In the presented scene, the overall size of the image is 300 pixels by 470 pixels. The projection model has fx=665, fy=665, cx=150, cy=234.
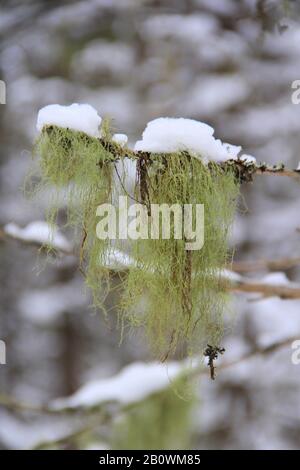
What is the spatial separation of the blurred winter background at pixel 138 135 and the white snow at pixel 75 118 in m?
2.40

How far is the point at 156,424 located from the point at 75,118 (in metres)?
1.44

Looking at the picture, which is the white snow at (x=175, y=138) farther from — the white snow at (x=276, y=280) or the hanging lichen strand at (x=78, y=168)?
the white snow at (x=276, y=280)

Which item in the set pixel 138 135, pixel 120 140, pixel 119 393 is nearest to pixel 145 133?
pixel 120 140

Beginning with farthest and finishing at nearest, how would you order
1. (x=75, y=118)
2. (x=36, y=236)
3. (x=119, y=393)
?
1. (x=119, y=393)
2. (x=36, y=236)
3. (x=75, y=118)

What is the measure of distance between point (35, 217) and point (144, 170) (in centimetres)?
244

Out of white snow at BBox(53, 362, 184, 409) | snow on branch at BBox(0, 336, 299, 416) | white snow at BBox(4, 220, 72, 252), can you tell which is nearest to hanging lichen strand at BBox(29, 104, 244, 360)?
white snow at BBox(4, 220, 72, 252)

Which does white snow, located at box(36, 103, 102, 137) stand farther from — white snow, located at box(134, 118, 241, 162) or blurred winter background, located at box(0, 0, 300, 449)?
blurred winter background, located at box(0, 0, 300, 449)

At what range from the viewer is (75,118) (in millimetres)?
864

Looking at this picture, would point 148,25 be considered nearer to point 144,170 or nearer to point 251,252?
point 251,252

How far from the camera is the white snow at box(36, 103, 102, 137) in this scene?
863 millimetres

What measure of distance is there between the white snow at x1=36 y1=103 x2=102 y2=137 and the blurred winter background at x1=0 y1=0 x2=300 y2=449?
2399mm

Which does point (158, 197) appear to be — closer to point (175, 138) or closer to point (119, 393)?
point (175, 138)

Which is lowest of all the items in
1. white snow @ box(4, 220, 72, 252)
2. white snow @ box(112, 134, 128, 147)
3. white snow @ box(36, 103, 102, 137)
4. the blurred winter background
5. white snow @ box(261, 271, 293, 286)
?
white snow @ box(112, 134, 128, 147)

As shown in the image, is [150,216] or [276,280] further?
[276,280]
